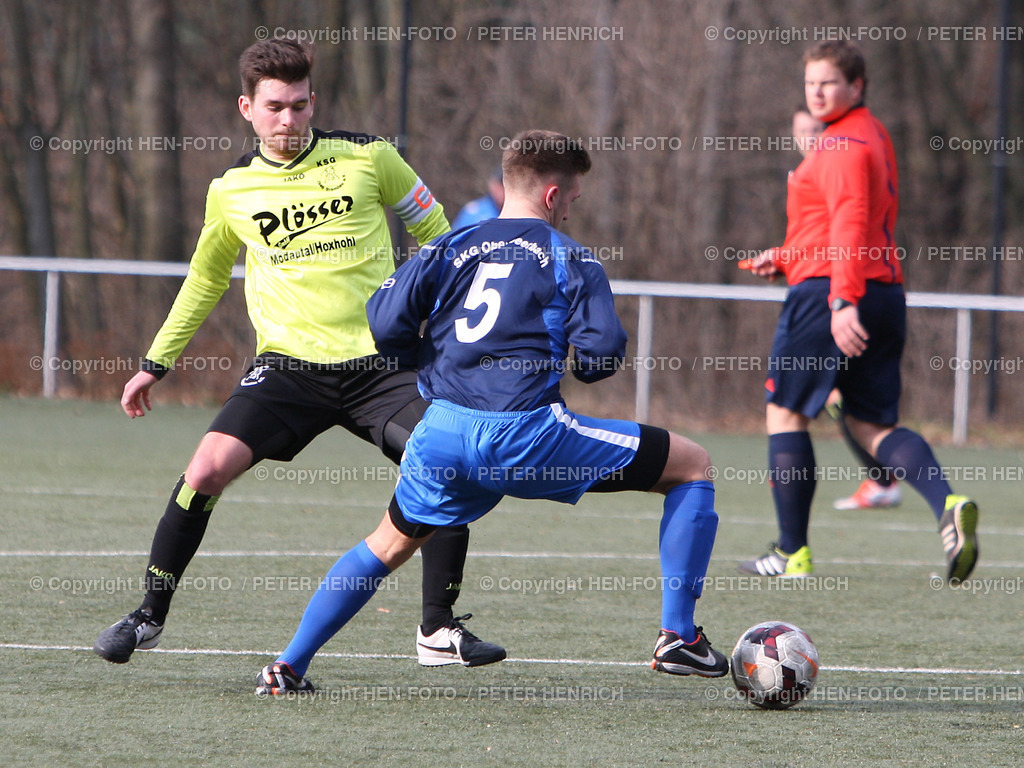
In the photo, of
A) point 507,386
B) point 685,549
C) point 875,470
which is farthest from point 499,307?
point 875,470

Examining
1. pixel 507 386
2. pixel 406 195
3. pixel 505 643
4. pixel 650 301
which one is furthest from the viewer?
pixel 650 301

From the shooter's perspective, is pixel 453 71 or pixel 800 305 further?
pixel 453 71

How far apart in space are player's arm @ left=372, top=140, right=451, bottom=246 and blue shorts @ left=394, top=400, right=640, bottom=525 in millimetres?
1035

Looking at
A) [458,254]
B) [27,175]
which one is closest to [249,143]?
[27,175]

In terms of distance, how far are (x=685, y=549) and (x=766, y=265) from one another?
8.09ft

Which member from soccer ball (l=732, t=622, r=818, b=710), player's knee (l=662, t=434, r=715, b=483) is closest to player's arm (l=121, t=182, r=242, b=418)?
player's knee (l=662, t=434, r=715, b=483)

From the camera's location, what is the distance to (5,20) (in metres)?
18.9

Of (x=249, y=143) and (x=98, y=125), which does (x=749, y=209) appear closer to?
(x=249, y=143)

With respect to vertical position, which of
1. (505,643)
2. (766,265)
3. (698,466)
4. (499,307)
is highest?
(766,265)

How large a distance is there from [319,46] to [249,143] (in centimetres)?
166

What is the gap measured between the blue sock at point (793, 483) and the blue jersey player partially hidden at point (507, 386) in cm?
226

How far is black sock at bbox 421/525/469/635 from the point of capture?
461 cm

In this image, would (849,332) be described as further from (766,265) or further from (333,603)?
(333,603)

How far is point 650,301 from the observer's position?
14.2 m
